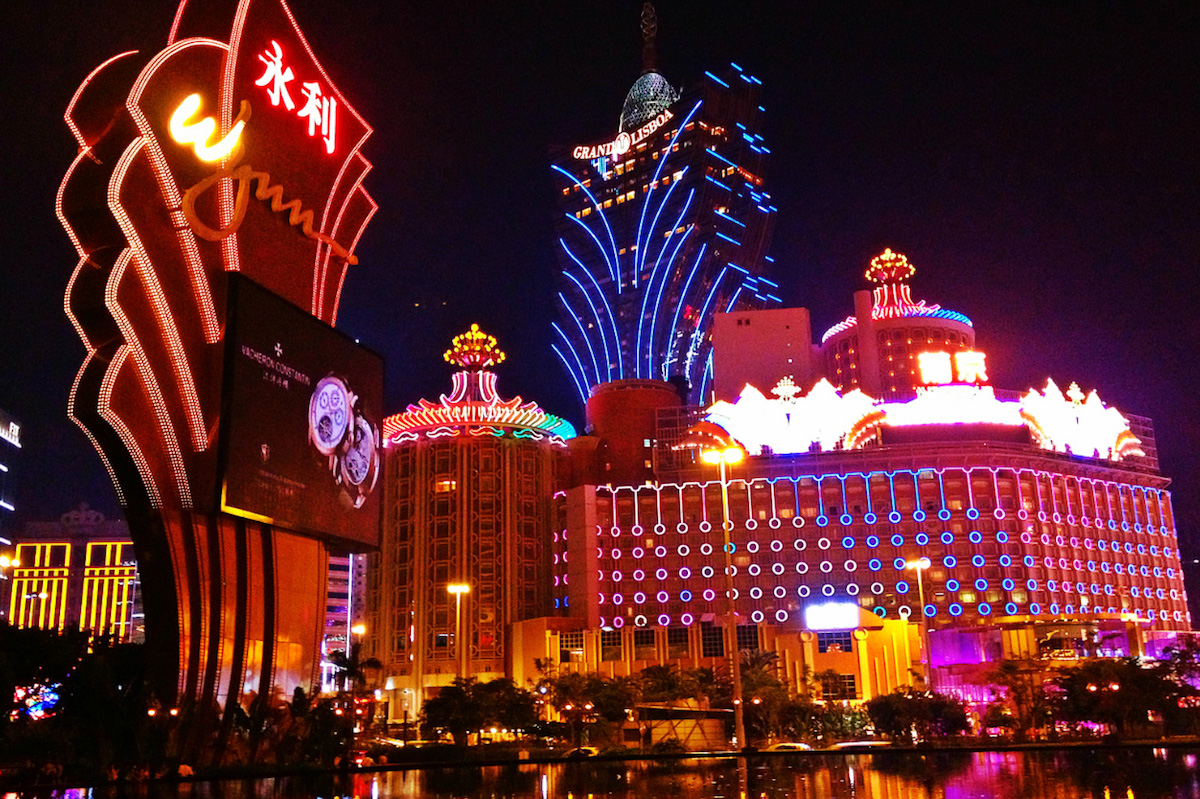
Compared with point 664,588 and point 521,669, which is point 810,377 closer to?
Result: point 664,588

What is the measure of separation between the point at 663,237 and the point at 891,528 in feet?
208

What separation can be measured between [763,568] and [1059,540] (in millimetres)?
32062

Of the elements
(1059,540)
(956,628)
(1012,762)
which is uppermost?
(1059,540)

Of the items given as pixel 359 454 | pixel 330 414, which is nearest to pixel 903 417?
pixel 359 454

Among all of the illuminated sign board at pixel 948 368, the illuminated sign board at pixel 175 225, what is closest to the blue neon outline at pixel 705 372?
the illuminated sign board at pixel 948 368

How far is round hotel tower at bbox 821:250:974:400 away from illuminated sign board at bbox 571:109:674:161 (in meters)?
44.9

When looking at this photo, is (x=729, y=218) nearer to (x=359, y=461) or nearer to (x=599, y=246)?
(x=599, y=246)

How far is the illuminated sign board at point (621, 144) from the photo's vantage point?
181375mm

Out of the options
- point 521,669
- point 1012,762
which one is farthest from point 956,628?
point 1012,762

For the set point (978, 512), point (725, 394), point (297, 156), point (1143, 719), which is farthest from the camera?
point (725, 394)

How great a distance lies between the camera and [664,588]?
124000mm

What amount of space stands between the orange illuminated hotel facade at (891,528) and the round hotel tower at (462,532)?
5961 mm

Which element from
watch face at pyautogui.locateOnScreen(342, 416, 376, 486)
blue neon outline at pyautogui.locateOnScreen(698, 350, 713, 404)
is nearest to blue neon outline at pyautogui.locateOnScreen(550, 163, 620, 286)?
blue neon outline at pyautogui.locateOnScreen(698, 350, 713, 404)

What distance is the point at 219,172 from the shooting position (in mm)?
49531
